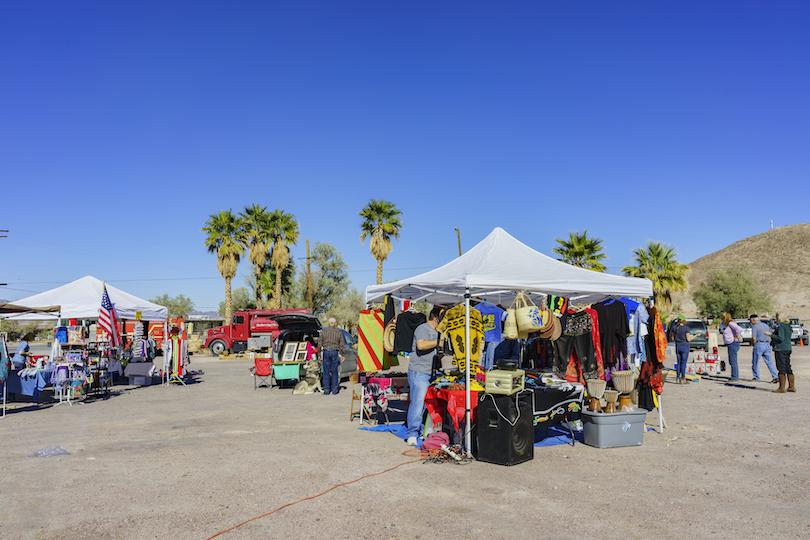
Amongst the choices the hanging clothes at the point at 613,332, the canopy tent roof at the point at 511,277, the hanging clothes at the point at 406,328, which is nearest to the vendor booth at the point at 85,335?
the canopy tent roof at the point at 511,277

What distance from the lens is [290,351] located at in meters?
14.2

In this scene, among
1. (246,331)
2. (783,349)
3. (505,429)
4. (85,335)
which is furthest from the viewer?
(246,331)

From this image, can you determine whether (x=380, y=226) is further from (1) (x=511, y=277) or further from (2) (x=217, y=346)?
(1) (x=511, y=277)

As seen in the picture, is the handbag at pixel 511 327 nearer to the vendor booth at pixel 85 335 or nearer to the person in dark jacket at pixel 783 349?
the person in dark jacket at pixel 783 349

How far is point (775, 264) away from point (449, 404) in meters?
98.5

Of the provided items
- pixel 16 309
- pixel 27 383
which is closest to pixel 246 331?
pixel 16 309

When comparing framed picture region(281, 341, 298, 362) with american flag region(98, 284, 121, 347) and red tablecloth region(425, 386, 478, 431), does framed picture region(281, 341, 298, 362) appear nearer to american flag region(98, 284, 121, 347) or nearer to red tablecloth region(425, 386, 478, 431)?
american flag region(98, 284, 121, 347)

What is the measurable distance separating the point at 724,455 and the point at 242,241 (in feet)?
110

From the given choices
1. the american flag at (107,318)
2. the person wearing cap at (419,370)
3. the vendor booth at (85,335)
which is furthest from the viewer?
the american flag at (107,318)

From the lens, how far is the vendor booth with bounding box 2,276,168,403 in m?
11.8

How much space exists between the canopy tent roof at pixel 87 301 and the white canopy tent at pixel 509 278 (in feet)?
34.5

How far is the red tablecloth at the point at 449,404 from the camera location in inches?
272

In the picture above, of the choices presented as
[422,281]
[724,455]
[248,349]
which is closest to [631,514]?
[724,455]

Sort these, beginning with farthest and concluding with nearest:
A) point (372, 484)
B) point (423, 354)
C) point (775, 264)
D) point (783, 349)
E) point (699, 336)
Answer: point (775, 264), point (699, 336), point (783, 349), point (423, 354), point (372, 484)
